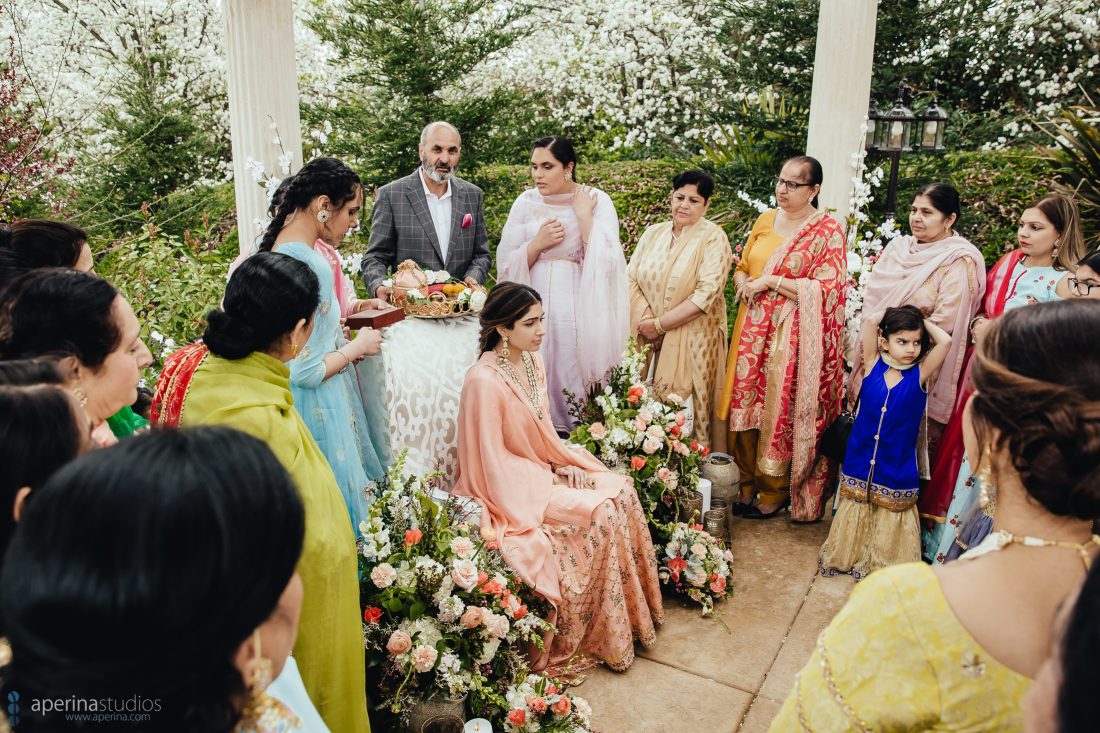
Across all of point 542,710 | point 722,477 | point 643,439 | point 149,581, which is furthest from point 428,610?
point 722,477

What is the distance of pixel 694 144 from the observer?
36.1ft

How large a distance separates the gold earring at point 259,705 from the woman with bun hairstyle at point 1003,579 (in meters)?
0.93

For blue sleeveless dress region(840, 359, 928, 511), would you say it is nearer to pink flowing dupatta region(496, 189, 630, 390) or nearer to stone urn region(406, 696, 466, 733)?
pink flowing dupatta region(496, 189, 630, 390)

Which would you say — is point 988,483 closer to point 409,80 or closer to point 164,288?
point 164,288

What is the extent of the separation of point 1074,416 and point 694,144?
10.2 metres

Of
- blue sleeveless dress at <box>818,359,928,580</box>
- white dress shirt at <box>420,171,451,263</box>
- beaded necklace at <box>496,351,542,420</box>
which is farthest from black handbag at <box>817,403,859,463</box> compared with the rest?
white dress shirt at <box>420,171,451,263</box>

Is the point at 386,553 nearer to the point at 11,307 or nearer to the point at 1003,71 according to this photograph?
the point at 11,307

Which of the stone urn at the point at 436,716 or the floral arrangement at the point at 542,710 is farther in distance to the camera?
the floral arrangement at the point at 542,710

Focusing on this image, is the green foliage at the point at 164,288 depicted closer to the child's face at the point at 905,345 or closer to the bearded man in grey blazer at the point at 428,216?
the bearded man in grey blazer at the point at 428,216

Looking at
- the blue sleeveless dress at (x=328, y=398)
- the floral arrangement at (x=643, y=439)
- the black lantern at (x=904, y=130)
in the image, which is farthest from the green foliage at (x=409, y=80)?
the blue sleeveless dress at (x=328, y=398)

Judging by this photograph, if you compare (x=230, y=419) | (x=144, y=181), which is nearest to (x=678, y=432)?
(x=230, y=419)

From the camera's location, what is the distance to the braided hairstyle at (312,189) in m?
3.27

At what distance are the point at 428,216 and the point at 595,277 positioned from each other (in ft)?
3.39

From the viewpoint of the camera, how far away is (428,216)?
4703mm
